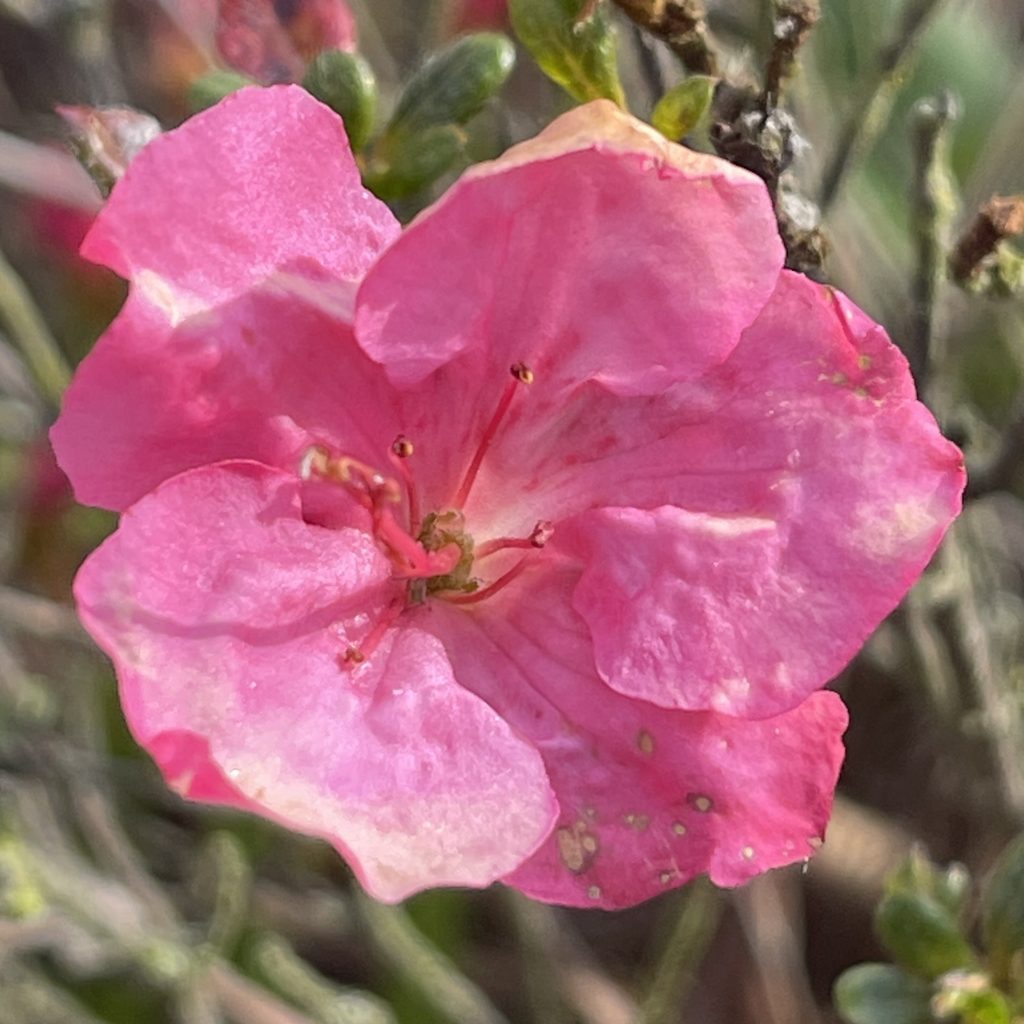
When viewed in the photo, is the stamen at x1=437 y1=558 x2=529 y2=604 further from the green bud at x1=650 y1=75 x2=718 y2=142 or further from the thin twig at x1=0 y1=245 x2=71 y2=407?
the thin twig at x1=0 y1=245 x2=71 y2=407

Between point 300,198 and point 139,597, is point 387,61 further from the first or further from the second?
point 139,597

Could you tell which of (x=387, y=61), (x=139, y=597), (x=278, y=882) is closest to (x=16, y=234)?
(x=387, y=61)

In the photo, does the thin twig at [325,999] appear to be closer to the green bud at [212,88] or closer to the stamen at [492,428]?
the stamen at [492,428]

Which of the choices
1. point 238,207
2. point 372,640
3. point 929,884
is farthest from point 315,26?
point 929,884

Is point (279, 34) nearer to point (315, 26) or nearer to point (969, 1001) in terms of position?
point (315, 26)

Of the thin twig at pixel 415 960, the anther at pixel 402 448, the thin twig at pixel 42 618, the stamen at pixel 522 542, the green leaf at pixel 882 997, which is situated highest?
the anther at pixel 402 448

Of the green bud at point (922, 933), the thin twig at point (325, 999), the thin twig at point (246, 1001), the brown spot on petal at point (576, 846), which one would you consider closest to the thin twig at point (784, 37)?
the brown spot on petal at point (576, 846)
